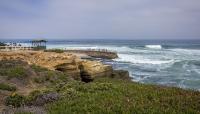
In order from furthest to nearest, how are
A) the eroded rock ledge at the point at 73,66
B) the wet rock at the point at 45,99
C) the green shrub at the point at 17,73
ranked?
the eroded rock ledge at the point at 73,66 → the green shrub at the point at 17,73 → the wet rock at the point at 45,99

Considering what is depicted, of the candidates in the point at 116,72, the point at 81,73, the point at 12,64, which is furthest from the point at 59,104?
the point at 116,72

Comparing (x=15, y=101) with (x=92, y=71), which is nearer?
(x=15, y=101)

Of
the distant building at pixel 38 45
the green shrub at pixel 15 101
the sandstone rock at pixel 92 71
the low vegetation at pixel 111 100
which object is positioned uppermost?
the distant building at pixel 38 45

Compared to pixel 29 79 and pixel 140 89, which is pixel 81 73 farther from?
pixel 140 89

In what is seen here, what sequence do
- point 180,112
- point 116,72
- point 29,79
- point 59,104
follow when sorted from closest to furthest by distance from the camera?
point 180,112, point 59,104, point 29,79, point 116,72

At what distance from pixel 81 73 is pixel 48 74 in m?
6.97

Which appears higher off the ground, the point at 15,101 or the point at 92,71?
the point at 15,101

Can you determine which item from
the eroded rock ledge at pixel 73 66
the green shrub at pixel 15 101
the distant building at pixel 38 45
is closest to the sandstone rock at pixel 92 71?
the eroded rock ledge at pixel 73 66

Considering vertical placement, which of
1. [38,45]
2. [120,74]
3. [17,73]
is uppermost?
[38,45]

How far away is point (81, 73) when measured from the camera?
89.6 ft

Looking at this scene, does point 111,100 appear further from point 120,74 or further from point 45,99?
point 120,74

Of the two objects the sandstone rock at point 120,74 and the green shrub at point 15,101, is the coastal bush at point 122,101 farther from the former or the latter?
the sandstone rock at point 120,74

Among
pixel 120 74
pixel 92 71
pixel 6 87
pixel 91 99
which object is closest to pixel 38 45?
pixel 120 74

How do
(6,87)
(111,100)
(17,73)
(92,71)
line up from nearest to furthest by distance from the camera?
(111,100) → (6,87) → (17,73) → (92,71)
